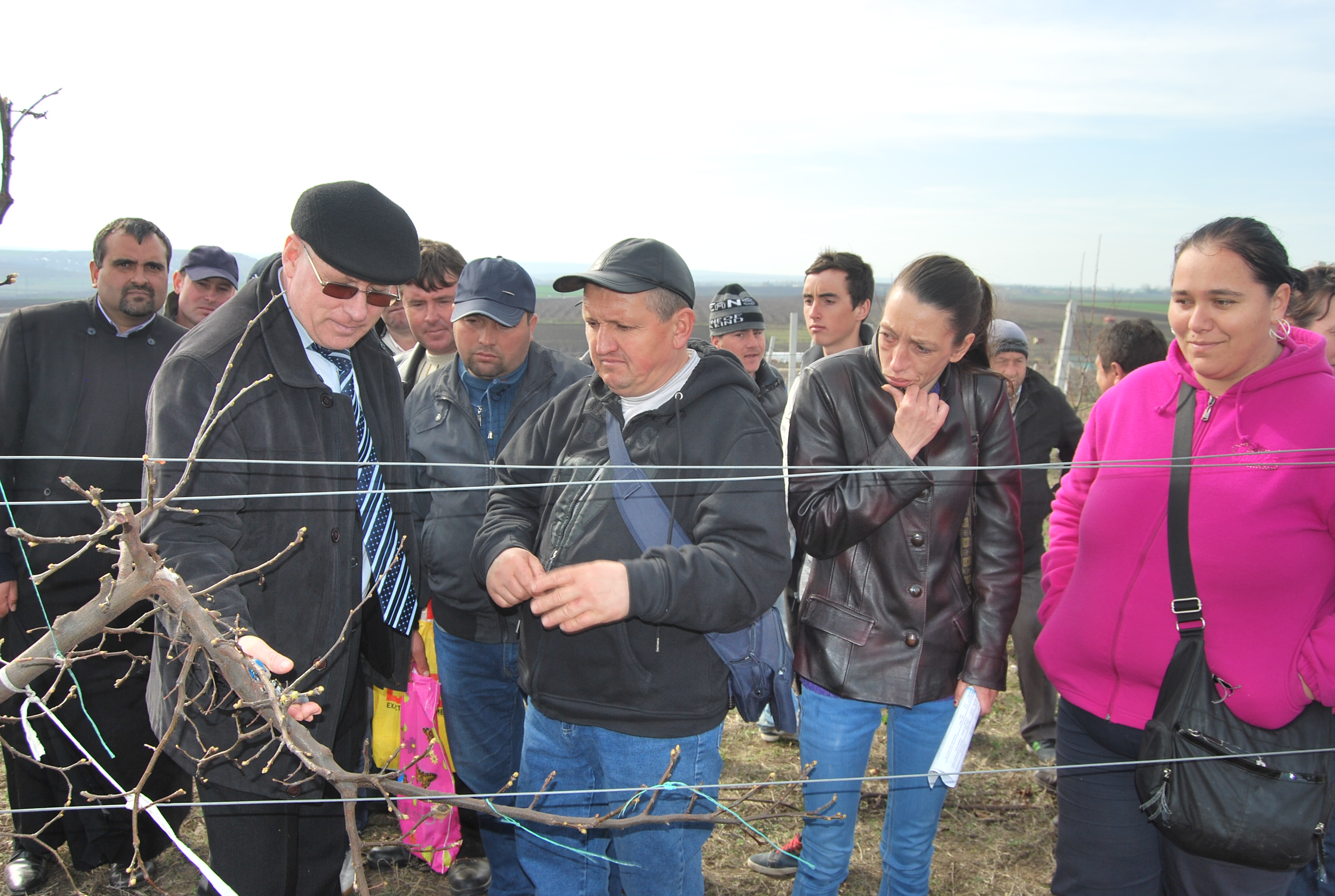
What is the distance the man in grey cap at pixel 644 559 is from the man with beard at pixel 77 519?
1.89 meters

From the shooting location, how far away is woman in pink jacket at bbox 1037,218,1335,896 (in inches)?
80.0

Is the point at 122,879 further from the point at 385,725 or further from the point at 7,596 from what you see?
the point at 385,725

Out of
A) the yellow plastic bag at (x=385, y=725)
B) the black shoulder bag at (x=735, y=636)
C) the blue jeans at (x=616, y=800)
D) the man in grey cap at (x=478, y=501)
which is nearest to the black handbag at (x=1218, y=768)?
the black shoulder bag at (x=735, y=636)

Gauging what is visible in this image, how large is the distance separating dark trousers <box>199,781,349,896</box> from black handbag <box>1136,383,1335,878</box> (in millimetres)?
1954

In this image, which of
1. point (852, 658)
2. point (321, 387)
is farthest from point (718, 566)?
point (321, 387)

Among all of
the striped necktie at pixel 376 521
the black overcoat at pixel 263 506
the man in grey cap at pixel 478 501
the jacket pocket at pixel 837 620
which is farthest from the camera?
the man in grey cap at pixel 478 501

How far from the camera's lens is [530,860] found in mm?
2305

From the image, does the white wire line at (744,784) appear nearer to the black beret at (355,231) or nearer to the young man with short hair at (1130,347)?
the black beret at (355,231)

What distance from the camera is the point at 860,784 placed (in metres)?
2.58

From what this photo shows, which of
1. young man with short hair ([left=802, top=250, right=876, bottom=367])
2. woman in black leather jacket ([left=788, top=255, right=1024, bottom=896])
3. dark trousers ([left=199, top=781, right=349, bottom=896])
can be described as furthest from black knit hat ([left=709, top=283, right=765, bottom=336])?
dark trousers ([left=199, top=781, right=349, bottom=896])

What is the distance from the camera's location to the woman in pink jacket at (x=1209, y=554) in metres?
2.03

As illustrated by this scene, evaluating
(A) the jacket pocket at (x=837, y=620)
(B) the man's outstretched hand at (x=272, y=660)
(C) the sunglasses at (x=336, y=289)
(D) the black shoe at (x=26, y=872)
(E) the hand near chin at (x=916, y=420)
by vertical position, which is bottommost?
(D) the black shoe at (x=26, y=872)

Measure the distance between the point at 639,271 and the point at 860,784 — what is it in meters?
1.63

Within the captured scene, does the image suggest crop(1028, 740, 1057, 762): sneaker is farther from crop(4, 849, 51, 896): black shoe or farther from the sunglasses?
crop(4, 849, 51, 896): black shoe
